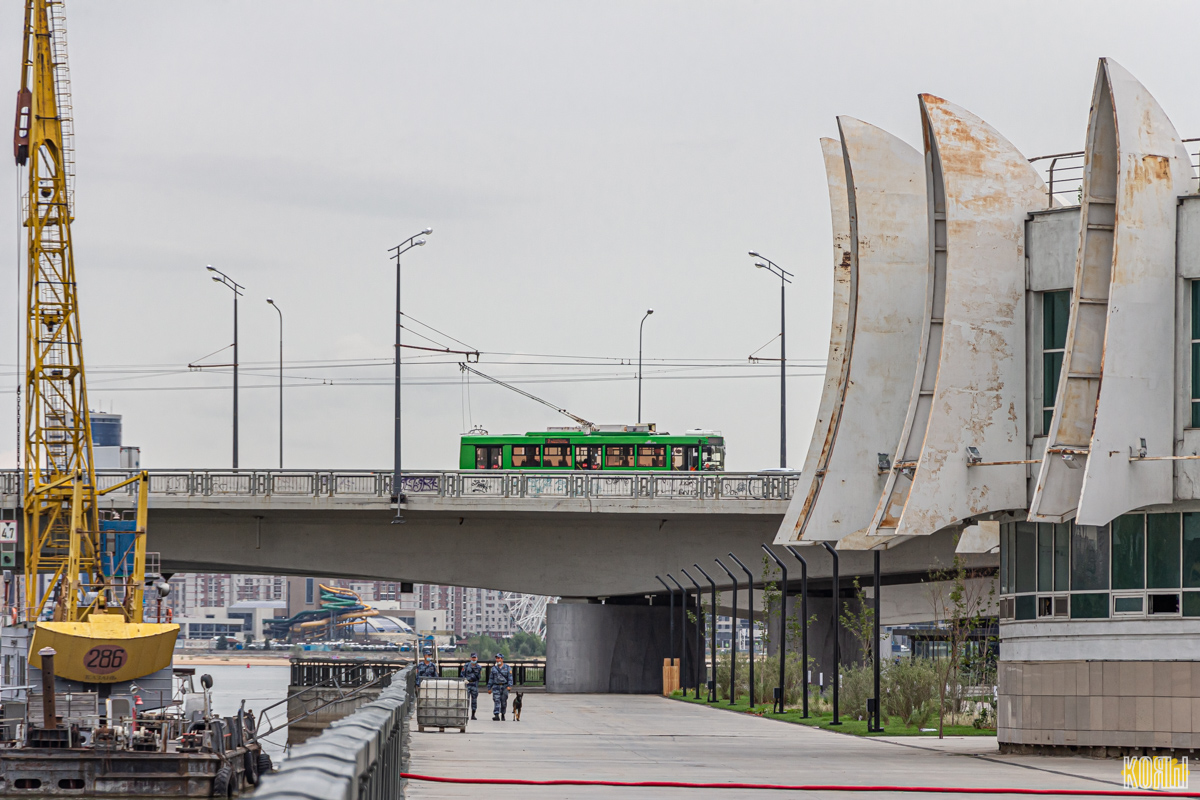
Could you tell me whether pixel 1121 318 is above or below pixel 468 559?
above

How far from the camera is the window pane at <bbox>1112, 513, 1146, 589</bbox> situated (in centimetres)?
2694

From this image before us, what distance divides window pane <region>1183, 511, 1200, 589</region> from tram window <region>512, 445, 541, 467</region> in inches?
1449

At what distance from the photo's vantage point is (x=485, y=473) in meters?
58.2

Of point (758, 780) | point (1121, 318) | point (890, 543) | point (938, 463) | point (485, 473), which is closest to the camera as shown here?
point (758, 780)

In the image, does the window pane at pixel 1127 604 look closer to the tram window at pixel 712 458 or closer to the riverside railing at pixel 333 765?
the riverside railing at pixel 333 765

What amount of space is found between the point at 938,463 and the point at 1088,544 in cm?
296

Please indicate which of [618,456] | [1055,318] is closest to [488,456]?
[618,456]

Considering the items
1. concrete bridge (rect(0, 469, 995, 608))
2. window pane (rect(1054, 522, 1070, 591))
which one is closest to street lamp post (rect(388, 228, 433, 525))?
concrete bridge (rect(0, 469, 995, 608))

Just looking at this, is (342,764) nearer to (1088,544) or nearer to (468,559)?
(1088,544)

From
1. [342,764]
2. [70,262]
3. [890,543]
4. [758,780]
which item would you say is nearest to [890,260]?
[890,543]

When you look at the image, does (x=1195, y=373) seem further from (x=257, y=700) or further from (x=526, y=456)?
(x=257, y=700)

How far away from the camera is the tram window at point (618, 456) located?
203ft

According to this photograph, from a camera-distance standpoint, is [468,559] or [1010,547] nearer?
[1010,547]
